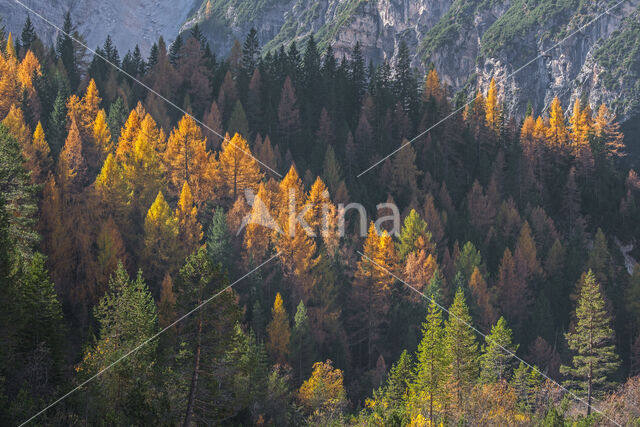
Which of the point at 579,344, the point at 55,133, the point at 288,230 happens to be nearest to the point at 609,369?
the point at 579,344

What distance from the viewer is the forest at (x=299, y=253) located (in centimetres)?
3238

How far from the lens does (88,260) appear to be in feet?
161

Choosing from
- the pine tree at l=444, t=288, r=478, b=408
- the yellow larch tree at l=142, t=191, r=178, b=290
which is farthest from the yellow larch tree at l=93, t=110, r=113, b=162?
the pine tree at l=444, t=288, r=478, b=408

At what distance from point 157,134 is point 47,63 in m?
35.2

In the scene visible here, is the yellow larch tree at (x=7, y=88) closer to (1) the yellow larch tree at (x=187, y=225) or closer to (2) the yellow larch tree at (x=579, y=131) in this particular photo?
(1) the yellow larch tree at (x=187, y=225)

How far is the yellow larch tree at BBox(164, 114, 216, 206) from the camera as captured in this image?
65062 millimetres

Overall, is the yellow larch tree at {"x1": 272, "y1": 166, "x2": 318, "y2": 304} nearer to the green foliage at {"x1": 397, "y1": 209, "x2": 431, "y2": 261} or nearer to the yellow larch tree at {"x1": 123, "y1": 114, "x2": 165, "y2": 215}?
the green foliage at {"x1": 397, "y1": 209, "x2": 431, "y2": 261}

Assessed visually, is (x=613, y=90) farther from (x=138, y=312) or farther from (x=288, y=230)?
(x=138, y=312)

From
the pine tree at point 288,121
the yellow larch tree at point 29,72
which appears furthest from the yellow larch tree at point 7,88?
the pine tree at point 288,121

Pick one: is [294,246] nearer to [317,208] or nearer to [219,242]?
[317,208]

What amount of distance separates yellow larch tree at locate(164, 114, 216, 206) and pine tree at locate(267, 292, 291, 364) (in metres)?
18.0

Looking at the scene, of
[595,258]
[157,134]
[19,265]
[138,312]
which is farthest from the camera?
[595,258]

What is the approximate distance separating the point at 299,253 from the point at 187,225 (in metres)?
11.1

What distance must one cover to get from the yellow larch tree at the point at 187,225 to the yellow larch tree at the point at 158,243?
1.58 metres
